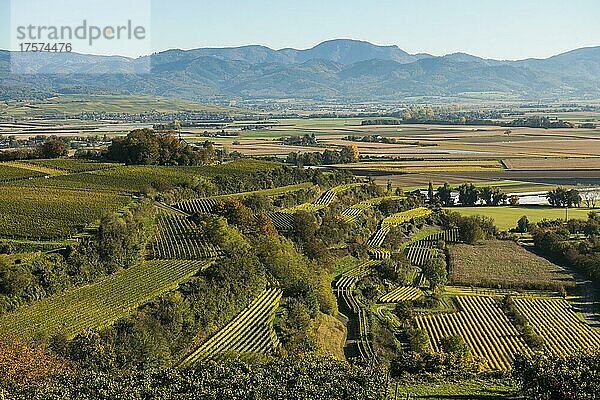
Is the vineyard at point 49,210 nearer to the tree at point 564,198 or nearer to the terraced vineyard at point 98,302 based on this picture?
the terraced vineyard at point 98,302

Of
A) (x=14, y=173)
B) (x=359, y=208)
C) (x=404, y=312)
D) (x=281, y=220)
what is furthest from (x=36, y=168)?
(x=404, y=312)

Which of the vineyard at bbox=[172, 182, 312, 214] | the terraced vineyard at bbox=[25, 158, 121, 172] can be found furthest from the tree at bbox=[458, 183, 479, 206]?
the terraced vineyard at bbox=[25, 158, 121, 172]

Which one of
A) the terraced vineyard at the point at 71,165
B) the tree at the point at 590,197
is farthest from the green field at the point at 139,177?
the tree at the point at 590,197

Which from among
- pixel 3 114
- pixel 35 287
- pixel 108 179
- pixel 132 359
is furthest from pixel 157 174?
pixel 3 114

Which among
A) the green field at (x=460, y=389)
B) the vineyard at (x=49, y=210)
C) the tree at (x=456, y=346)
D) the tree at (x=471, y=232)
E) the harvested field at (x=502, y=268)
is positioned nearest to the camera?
the green field at (x=460, y=389)

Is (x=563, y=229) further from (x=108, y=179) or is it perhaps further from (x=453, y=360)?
(x=108, y=179)

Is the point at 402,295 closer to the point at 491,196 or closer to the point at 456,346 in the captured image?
the point at 456,346
